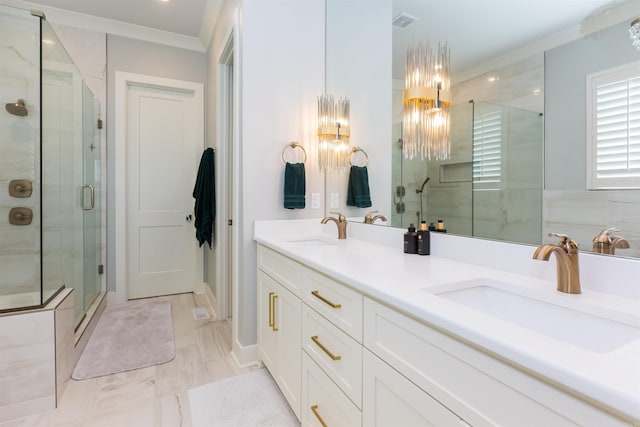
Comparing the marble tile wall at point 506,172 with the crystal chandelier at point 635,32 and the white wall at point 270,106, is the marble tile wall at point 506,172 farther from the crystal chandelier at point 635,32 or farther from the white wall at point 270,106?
the white wall at point 270,106

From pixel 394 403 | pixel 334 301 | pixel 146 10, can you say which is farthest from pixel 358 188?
pixel 146 10

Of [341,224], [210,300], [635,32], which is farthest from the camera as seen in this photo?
[210,300]

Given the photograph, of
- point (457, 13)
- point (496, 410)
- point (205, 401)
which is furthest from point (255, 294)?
point (457, 13)

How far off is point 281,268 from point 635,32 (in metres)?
1.51

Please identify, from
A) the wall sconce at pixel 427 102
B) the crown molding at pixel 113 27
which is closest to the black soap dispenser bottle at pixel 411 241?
the wall sconce at pixel 427 102

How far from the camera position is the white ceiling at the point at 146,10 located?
110 inches

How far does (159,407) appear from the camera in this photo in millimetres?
1666

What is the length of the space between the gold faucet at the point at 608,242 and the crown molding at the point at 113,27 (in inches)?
148

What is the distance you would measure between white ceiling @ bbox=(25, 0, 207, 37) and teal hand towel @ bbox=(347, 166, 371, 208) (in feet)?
6.94

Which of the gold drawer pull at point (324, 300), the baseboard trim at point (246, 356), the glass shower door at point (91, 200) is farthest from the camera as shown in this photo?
the glass shower door at point (91, 200)

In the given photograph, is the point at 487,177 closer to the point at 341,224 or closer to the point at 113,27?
the point at 341,224

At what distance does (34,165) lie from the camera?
1976 mm

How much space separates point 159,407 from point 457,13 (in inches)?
93.1

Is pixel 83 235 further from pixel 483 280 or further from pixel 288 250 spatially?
pixel 483 280
